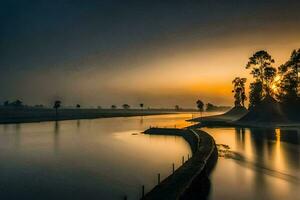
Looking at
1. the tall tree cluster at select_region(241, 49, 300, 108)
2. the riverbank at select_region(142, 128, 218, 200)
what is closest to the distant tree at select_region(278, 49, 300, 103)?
the tall tree cluster at select_region(241, 49, 300, 108)

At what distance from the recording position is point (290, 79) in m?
105

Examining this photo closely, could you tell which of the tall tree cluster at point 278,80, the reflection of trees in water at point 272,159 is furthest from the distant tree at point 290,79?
the reflection of trees in water at point 272,159

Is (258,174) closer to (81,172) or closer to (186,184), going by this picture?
(186,184)

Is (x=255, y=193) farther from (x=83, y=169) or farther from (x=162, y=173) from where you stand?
(x=83, y=169)

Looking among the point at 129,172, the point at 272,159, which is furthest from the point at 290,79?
the point at 129,172

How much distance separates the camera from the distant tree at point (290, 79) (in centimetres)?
10181

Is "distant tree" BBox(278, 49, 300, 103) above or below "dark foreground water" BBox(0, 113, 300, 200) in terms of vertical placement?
above

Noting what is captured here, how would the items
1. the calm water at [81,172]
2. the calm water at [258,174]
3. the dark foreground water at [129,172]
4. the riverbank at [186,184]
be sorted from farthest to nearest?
the calm water at [81,172], the dark foreground water at [129,172], the calm water at [258,174], the riverbank at [186,184]

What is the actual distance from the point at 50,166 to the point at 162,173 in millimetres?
16723

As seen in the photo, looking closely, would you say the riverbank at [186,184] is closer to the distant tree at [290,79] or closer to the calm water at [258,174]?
the calm water at [258,174]

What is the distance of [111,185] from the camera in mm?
30500

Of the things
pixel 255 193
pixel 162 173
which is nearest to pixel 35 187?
pixel 162 173

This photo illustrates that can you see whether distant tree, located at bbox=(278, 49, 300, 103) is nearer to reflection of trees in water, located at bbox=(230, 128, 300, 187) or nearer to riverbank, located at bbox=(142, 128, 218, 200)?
reflection of trees in water, located at bbox=(230, 128, 300, 187)

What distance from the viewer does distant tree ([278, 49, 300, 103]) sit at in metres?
102
